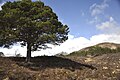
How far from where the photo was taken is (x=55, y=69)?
2828 centimetres

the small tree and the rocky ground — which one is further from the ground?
the small tree

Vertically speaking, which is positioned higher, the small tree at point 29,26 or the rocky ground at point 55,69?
the small tree at point 29,26

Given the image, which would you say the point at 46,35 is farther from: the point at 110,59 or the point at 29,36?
the point at 110,59

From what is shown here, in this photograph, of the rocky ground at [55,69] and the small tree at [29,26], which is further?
the small tree at [29,26]

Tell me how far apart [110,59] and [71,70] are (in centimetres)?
881

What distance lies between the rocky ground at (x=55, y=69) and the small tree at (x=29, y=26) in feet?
6.41

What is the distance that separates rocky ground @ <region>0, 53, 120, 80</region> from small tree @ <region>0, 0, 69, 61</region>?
1.95 metres

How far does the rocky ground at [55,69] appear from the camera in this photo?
25375 millimetres

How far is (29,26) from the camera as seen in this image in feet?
92.8

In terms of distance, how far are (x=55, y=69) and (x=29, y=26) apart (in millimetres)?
4619

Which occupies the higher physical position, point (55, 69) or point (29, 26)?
point (29, 26)

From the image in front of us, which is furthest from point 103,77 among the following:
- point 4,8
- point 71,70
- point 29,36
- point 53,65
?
point 4,8

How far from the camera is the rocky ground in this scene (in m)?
25.4

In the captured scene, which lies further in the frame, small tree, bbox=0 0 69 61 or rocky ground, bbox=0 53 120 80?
small tree, bbox=0 0 69 61
